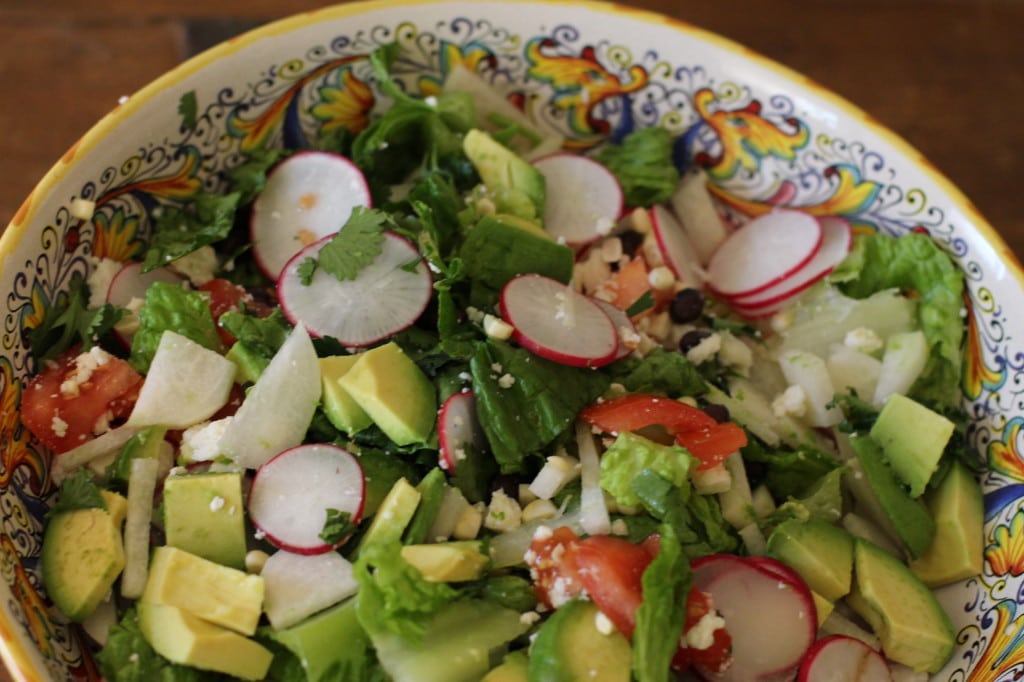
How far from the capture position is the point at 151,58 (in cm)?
317

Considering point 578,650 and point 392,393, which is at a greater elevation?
point 392,393

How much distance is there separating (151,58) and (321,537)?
1977 millimetres

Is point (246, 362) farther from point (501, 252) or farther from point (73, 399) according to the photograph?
point (501, 252)

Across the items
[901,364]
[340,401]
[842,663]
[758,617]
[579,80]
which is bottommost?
[842,663]

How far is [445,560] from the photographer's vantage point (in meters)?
1.87

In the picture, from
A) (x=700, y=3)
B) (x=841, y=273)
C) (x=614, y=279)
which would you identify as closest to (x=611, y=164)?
(x=614, y=279)

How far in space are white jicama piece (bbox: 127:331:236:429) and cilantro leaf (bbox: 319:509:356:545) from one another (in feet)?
1.30

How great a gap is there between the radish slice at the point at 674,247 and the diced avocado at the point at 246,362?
1057mm

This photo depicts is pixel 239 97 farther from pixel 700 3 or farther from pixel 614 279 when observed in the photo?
pixel 700 3

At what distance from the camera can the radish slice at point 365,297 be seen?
Answer: 214 cm

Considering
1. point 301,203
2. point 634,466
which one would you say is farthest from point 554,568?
point 301,203

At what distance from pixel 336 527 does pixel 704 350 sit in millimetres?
979

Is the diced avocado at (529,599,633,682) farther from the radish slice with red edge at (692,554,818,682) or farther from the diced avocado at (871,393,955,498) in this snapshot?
the diced avocado at (871,393,955,498)

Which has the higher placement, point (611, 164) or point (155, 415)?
point (611, 164)
